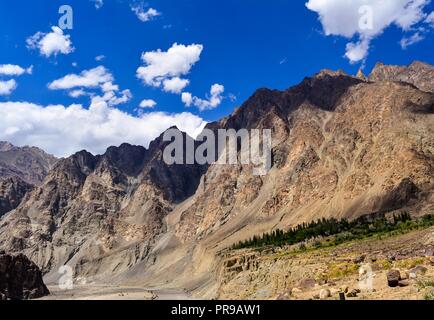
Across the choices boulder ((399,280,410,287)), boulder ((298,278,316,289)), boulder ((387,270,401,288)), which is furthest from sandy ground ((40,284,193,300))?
boulder ((387,270,401,288))

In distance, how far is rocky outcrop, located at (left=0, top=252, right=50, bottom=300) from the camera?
14525 cm

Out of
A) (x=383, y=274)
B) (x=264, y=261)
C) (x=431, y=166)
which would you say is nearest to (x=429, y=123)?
(x=431, y=166)

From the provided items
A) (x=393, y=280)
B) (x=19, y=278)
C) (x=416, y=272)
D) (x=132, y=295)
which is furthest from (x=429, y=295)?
(x=19, y=278)

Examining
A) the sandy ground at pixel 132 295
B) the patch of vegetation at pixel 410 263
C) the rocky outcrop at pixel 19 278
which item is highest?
the patch of vegetation at pixel 410 263

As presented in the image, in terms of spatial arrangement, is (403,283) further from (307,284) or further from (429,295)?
(307,284)

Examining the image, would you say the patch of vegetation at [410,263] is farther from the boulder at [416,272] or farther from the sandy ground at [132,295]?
the sandy ground at [132,295]

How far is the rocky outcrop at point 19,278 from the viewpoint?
145 m

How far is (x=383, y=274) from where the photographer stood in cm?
2630

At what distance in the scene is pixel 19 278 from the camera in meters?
153

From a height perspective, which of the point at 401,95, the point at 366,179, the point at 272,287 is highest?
the point at 401,95

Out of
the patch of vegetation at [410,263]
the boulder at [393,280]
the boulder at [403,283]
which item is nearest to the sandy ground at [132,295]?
the patch of vegetation at [410,263]

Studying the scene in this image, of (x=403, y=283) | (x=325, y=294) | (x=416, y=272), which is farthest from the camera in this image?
(x=416, y=272)
